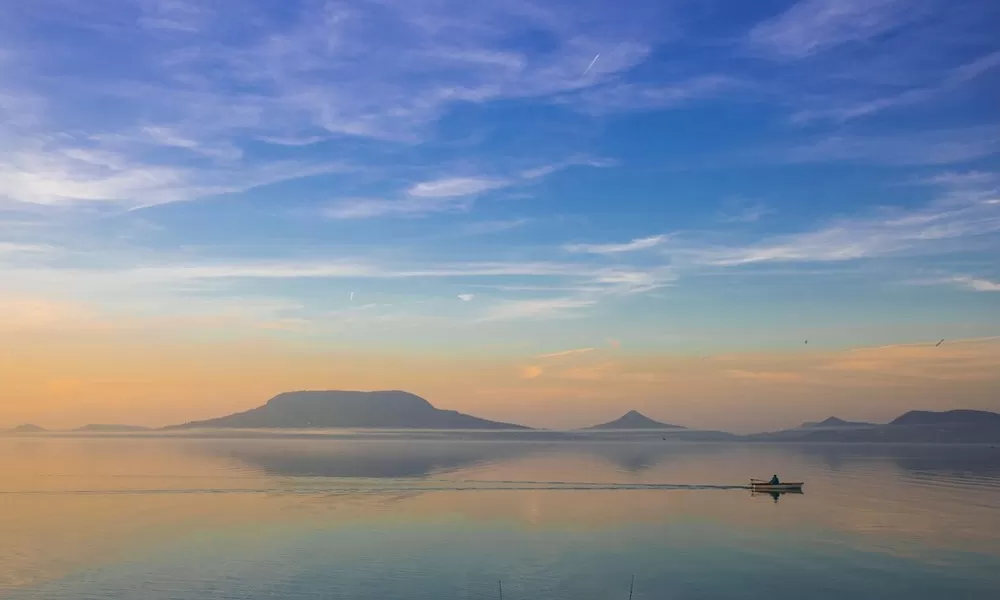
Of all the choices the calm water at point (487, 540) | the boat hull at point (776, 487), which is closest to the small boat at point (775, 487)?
the boat hull at point (776, 487)

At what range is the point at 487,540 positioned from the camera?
52656mm

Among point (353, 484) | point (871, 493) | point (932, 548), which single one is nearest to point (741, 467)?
point (871, 493)

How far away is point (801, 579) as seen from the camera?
137 ft

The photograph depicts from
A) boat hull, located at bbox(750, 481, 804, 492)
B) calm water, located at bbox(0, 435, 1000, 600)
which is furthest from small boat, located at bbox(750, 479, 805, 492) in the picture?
calm water, located at bbox(0, 435, 1000, 600)

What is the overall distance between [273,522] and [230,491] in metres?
26.6

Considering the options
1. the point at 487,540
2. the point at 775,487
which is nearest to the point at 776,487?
the point at 775,487

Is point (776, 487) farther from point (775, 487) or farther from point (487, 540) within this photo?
point (487, 540)

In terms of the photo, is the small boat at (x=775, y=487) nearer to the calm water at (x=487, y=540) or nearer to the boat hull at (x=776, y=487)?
the boat hull at (x=776, y=487)

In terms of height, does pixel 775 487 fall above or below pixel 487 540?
above

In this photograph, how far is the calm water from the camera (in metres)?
39.4

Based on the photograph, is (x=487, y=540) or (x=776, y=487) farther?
(x=776, y=487)

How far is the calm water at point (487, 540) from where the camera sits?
129 ft

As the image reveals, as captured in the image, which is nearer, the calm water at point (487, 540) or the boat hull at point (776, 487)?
the calm water at point (487, 540)

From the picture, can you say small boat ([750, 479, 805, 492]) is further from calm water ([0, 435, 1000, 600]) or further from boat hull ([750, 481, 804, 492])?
calm water ([0, 435, 1000, 600])
